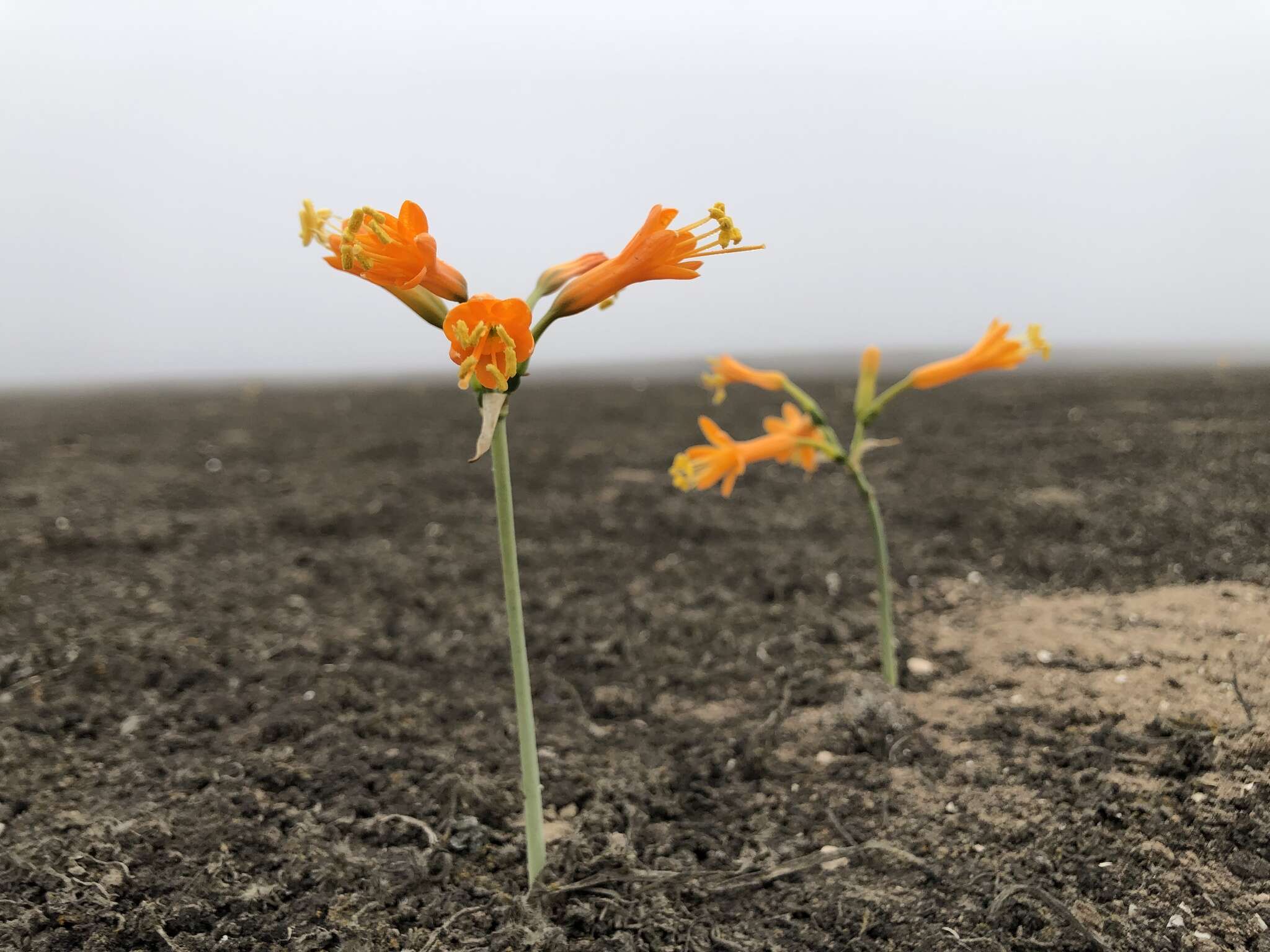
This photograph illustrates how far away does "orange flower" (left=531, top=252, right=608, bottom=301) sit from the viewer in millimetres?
1315

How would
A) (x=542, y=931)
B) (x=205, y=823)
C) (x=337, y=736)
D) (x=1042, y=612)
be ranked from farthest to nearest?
(x=1042, y=612)
(x=337, y=736)
(x=205, y=823)
(x=542, y=931)

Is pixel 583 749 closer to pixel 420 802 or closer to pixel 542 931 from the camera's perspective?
pixel 420 802

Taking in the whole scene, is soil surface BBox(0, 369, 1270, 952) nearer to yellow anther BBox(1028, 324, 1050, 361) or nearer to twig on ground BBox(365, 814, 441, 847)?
twig on ground BBox(365, 814, 441, 847)

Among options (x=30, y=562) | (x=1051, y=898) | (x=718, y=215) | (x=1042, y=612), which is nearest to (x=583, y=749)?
(x=1051, y=898)

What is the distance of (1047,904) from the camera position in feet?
4.77

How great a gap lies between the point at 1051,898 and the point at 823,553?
216cm

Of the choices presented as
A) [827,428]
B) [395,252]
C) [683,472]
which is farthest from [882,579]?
[395,252]

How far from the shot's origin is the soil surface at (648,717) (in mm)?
1482

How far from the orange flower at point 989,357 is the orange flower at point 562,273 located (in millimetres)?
950

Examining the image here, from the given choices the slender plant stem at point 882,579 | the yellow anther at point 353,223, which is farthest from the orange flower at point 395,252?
the slender plant stem at point 882,579

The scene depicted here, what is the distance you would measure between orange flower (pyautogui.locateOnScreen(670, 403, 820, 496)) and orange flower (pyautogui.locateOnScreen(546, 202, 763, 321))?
0.67m

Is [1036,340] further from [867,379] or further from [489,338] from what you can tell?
[489,338]

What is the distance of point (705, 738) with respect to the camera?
2.16m

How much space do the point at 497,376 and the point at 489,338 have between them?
0.06 metres
